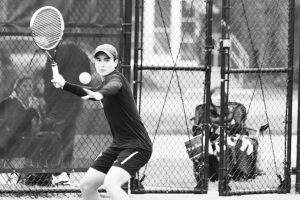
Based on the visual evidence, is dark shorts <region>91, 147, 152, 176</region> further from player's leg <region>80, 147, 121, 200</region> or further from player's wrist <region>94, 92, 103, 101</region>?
player's wrist <region>94, 92, 103, 101</region>

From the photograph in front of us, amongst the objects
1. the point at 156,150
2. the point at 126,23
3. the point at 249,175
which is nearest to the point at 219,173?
the point at 249,175

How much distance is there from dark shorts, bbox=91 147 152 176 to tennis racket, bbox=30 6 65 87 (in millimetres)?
1050

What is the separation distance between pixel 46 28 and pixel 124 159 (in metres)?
1.39

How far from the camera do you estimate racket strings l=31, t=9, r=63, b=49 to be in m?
7.40

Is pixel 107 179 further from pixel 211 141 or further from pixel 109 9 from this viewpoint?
pixel 211 141

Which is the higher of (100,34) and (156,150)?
(100,34)

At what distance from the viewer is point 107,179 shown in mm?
7000

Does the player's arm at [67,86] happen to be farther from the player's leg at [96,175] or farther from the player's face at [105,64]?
the player's leg at [96,175]

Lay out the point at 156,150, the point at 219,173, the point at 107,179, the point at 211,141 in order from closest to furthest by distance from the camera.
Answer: the point at 107,179 < the point at 219,173 < the point at 211,141 < the point at 156,150

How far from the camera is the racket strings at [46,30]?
7.40m

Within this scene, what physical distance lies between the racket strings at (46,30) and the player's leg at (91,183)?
120cm

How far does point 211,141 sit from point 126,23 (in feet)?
7.07

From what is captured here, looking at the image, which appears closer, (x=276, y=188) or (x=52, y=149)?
(x=52, y=149)

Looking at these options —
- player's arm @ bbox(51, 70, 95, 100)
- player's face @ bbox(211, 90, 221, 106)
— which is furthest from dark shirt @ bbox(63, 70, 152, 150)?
player's face @ bbox(211, 90, 221, 106)
